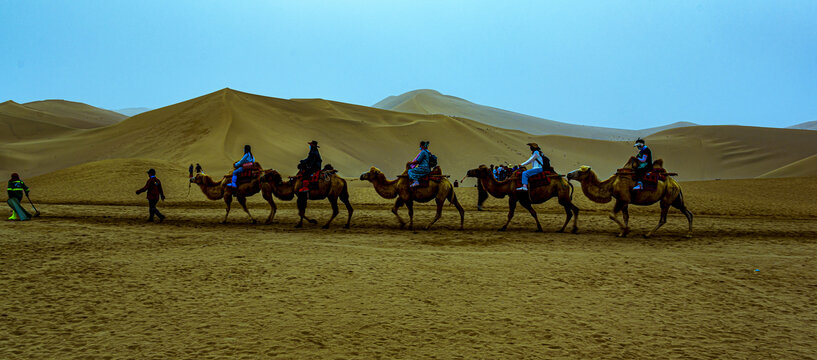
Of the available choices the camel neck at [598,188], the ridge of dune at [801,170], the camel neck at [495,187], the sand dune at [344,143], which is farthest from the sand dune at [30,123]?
the ridge of dune at [801,170]

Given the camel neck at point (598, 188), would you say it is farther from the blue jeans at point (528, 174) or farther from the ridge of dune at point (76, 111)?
the ridge of dune at point (76, 111)

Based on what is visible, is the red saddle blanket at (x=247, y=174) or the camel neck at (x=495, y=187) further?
the red saddle blanket at (x=247, y=174)

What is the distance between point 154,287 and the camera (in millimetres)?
6992

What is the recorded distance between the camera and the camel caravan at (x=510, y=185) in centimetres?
1214

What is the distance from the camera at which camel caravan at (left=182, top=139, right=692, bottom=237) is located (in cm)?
1214

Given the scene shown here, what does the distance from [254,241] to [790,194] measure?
77.2ft

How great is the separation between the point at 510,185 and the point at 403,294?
23.6ft

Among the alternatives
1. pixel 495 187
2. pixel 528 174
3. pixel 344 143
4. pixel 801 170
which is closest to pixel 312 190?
pixel 495 187

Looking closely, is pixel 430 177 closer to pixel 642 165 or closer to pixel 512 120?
pixel 642 165

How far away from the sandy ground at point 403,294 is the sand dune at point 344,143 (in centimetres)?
2671

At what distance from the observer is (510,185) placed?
13.3 m

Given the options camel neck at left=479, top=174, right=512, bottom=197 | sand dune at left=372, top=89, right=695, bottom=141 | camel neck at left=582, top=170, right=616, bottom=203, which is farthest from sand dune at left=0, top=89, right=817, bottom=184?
sand dune at left=372, top=89, right=695, bottom=141

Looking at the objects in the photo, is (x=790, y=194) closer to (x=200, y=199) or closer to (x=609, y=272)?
(x=609, y=272)

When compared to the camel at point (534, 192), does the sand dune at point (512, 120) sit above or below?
above
